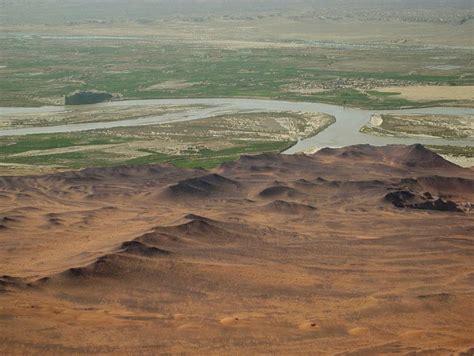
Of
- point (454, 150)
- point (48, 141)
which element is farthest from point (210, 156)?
point (454, 150)

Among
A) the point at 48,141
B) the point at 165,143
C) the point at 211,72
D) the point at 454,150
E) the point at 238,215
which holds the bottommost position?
the point at 48,141

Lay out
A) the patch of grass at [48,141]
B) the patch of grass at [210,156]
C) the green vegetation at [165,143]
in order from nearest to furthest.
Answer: the patch of grass at [210,156] < the green vegetation at [165,143] < the patch of grass at [48,141]

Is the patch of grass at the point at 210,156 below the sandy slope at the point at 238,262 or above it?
below

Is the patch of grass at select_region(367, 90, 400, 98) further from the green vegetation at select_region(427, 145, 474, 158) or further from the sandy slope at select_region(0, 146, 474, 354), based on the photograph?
the sandy slope at select_region(0, 146, 474, 354)

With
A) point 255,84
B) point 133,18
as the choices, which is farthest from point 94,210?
point 133,18

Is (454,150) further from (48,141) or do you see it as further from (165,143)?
(48,141)

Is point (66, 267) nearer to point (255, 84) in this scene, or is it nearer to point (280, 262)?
point (280, 262)

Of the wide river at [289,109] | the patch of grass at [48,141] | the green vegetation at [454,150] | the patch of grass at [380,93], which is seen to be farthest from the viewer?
the patch of grass at [380,93]

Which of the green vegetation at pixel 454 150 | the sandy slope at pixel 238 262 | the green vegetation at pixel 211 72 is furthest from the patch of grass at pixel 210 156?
the green vegetation at pixel 211 72

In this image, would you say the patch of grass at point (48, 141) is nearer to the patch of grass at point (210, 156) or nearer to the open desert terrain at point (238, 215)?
the open desert terrain at point (238, 215)
